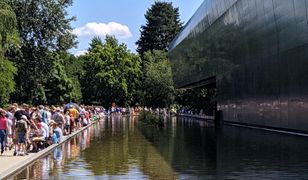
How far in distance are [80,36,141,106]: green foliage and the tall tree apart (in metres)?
52.0

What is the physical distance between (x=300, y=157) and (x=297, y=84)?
486 inches

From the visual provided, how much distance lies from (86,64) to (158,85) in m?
18.6

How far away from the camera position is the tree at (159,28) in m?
119

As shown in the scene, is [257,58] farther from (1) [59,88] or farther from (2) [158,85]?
(2) [158,85]

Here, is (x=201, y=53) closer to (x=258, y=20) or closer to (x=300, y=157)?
(x=258, y=20)

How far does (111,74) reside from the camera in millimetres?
106562

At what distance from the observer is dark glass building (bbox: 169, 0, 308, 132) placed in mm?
29875

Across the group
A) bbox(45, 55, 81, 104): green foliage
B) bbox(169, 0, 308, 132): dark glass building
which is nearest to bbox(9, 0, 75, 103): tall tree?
bbox(169, 0, 308, 132): dark glass building

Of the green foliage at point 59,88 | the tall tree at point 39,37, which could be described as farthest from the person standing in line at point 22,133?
the green foliage at point 59,88

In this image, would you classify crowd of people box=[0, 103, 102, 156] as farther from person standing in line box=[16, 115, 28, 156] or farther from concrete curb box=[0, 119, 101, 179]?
concrete curb box=[0, 119, 101, 179]

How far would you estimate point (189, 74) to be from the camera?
217 feet

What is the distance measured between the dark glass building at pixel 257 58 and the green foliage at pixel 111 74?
4803 centimetres

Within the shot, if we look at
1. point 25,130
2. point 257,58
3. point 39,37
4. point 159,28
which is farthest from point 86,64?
point 25,130

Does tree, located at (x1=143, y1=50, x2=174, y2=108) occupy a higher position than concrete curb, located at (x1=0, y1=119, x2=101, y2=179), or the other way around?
tree, located at (x1=143, y1=50, x2=174, y2=108)
